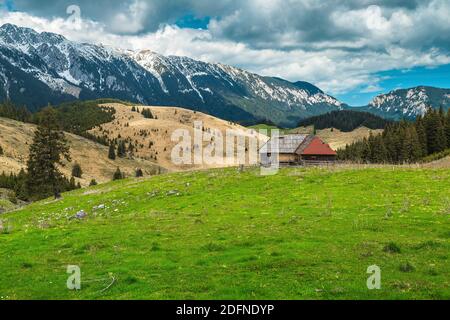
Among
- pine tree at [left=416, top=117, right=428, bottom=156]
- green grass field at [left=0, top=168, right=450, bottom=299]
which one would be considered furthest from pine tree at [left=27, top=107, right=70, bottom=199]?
pine tree at [left=416, top=117, right=428, bottom=156]

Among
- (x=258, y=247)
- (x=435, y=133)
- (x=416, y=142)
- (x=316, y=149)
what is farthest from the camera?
(x=435, y=133)

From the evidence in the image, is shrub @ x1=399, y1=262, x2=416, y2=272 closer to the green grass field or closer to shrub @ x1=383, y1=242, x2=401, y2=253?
the green grass field

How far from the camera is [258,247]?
880 inches

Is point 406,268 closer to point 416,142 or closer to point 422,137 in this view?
point 416,142

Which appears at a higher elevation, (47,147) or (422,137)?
(422,137)

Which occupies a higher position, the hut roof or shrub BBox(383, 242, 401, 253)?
the hut roof

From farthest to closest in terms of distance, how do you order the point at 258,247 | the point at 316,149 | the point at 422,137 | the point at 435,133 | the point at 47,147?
1. the point at 422,137
2. the point at 435,133
3. the point at 316,149
4. the point at 47,147
5. the point at 258,247

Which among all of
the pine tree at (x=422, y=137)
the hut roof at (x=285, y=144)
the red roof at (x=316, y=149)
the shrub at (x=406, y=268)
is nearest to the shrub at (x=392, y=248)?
the shrub at (x=406, y=268)

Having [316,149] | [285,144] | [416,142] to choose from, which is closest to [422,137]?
[416,142]

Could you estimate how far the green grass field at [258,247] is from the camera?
15844mm

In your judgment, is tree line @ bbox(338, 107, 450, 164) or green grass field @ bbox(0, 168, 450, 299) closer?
green grass field @ bbox(0, 168, 450, 299)

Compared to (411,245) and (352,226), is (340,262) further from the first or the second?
(352,226)

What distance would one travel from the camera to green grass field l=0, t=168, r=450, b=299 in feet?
52.0
